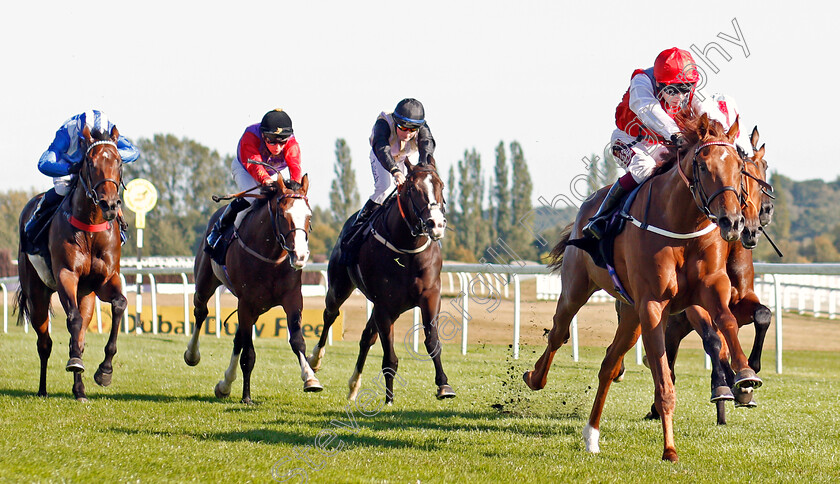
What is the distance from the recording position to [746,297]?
5281 mm

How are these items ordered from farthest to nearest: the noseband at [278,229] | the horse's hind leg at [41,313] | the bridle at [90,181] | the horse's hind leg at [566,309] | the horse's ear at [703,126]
Result: the horse's hind leg at [41,313] → the bridle at [90,181] → the noseband at [278,229] → the horse's hind leg at [566,309] → the horse's ear at [703,126]

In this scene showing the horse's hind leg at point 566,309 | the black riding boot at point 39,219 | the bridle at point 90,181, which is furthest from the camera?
the black riding boot at point 39,219

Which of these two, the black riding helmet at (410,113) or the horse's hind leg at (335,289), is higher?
the black riding helmet at (410,113)

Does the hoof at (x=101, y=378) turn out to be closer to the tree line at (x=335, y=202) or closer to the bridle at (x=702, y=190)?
the bridle at (x=702, y=190)

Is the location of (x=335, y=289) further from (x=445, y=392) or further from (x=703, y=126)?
(x=703, y=126)

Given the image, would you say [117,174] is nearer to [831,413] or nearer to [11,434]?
[11,434]

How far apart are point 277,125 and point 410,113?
1087 millimetres

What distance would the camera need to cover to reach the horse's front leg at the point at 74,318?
21.0 feet

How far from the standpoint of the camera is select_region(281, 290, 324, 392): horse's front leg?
5758 millimetres

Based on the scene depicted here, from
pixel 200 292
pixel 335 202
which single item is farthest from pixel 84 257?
pixel 335 202

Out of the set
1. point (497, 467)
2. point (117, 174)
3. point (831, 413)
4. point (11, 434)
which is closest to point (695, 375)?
point (831, 413)

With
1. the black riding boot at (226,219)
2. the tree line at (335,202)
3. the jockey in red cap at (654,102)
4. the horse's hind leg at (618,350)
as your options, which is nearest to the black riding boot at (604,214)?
the jockey in red cap at (654,102)

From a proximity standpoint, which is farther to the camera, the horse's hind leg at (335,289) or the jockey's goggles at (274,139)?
the horse's hind leg at (335,289)

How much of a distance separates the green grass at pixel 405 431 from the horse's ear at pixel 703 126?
1.72 meters
